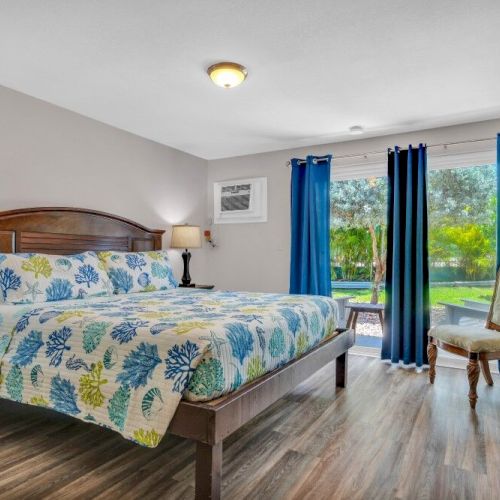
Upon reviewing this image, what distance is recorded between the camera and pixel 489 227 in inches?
150

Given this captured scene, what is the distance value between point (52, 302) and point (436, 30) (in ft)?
9.53

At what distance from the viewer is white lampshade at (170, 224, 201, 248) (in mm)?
4504

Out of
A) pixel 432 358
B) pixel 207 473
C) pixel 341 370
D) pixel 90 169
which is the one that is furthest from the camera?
pixel 90 169

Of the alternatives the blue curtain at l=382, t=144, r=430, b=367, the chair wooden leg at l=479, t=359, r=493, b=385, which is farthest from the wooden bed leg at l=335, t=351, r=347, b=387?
the chair wooden leg at l=479, t=359, r=493, b=385

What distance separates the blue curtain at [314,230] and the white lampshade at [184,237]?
45.7 inches

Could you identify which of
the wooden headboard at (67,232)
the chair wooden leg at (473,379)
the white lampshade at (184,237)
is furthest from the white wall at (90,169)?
the chair wooden leg at (473,379)

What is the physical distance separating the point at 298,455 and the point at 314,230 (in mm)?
2688

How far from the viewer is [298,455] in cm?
212

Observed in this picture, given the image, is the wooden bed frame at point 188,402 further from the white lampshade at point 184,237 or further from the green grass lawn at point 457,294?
the green grass lawn at point 457,294

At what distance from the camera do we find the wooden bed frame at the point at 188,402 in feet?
5.37

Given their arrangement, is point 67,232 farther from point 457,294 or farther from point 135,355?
point 457,294

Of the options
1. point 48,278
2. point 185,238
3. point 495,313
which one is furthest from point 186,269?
point 495,313

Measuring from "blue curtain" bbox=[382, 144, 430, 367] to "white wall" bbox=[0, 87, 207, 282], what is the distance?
244 cm

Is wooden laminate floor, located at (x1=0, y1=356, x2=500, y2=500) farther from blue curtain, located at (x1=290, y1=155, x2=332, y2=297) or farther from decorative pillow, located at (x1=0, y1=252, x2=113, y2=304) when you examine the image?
blue curtain, located at (x1=290, y1=155, x2=332, y2=297)
